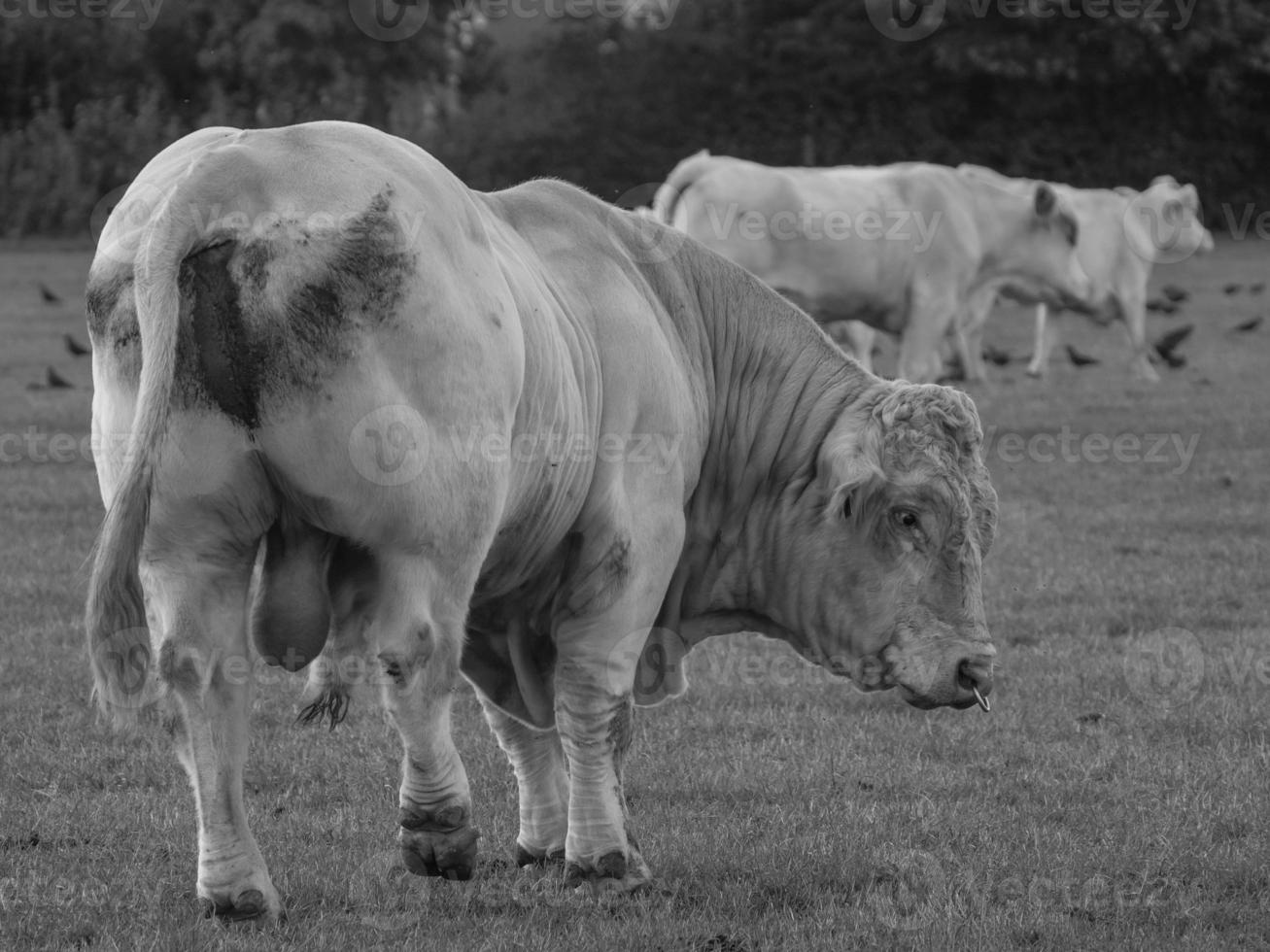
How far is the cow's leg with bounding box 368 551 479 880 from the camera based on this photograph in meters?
3.99

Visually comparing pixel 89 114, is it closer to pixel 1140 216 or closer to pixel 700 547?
pixel 1140 216

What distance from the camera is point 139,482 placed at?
3.80m

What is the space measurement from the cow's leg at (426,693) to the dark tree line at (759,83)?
3235 cm

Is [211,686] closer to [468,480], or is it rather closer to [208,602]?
[208,602]

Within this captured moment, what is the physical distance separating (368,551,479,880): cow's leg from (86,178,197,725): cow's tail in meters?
0.51

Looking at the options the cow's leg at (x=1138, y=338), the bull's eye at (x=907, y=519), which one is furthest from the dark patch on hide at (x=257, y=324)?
the cow's leg at (x=1138, y=338)

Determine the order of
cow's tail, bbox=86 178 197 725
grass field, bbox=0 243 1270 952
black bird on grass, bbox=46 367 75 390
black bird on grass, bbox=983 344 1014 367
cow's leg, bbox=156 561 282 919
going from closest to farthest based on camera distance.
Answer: cow's tail, bbox=86 178 197 725, cow's leg, bbox=156 561 282 919, grass field, bbox=0 243 1270 952, black bird on grass, bbox=46 367 75 390, black bird on grass, bbox=983 344 1014 367

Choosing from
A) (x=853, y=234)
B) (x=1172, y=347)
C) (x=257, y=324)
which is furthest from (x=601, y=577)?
(x=1172, y=347)

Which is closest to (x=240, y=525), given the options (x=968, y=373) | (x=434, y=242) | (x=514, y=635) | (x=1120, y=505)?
(x=434, y=242)

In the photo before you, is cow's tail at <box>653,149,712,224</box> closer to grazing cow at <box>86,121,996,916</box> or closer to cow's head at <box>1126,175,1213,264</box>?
cow's head at <box>1126,175,1213,264</box>

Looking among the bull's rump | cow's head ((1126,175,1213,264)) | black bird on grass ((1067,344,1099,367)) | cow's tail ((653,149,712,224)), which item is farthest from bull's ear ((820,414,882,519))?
cow's head ((1126,175,1213,264))

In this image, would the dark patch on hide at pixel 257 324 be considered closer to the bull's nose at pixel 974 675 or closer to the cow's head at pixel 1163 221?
the bull's nose at pixel 974 675

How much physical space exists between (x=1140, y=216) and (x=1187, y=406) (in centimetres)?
664

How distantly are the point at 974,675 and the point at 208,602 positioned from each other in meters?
2.08
